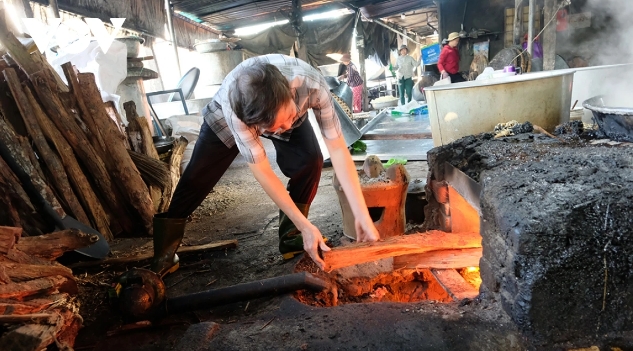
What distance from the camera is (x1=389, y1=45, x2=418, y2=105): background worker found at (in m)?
12.1

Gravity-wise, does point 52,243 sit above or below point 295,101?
below

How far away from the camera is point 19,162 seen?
3.26 metres

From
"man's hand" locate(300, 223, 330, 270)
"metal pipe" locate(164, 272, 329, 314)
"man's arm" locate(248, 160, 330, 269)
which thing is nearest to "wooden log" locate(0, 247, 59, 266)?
"metal pipe" locate(164, 272, 329, 314)

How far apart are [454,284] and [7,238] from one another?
110 inches

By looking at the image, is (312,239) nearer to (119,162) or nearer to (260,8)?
(119,162)

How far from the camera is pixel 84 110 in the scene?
3814mm

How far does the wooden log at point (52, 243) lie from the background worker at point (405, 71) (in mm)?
11122

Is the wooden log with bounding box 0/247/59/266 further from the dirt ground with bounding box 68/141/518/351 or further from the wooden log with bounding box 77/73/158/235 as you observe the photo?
the wooden log with bounding box 77/73/158/235

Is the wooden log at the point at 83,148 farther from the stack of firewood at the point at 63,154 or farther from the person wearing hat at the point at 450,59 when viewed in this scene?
the person wearing hat at the point at 450,59

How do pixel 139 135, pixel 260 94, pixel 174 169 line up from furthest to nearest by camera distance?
pixel 174 169 → pixel 139 135 → pixel 260 94

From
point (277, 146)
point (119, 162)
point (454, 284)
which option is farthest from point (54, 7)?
point (454, 284)

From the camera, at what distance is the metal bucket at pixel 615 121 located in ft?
6.02

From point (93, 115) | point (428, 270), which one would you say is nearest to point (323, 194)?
point (428, 270)

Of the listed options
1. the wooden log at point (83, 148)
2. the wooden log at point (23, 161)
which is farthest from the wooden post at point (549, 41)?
the wooden log at point (23, 161)
